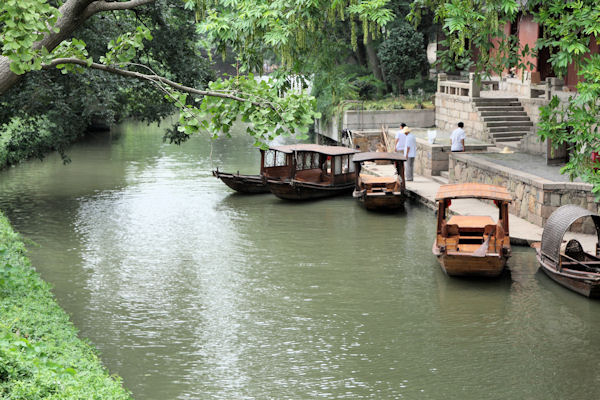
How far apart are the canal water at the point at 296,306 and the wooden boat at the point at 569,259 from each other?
0.94ft

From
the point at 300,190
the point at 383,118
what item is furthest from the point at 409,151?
the point at 383,118

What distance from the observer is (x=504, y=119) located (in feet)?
102

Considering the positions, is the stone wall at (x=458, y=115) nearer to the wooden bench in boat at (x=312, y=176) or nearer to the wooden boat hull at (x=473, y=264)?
the wooden bench in boat at (x=312, y=176)

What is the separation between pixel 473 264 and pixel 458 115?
18.6 meters

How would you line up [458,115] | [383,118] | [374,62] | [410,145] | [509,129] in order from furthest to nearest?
[374,62] < [383,118] < [458,115] < [509,129] < [410,145]

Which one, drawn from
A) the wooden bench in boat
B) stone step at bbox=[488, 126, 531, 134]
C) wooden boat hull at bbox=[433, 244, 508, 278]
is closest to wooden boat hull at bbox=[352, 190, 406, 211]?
the wooden bench in boat

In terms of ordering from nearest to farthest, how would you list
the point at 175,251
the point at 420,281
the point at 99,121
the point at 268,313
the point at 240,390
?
the point at 240,390 < the point at 268,313 < the point at 420,281 < the point at 175,251 < the point at 99,121

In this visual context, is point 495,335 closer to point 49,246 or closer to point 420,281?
point 420,281

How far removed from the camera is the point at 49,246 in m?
19.3

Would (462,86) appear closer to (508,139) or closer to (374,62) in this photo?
(508,139)

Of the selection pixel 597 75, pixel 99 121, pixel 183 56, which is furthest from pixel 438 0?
pixel 99 121

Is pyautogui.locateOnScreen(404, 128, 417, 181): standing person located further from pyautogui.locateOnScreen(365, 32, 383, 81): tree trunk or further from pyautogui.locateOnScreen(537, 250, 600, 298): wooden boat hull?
pyautogui.locateOnScreen(365, 32, 383, 81): tree trunk

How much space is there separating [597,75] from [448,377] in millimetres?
5390

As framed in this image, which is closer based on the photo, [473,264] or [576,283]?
[576,283]
